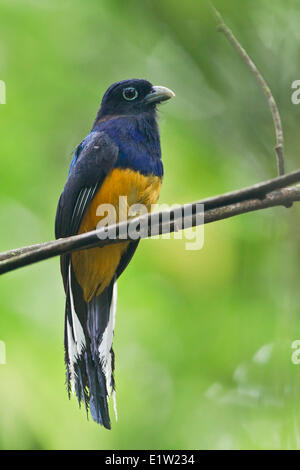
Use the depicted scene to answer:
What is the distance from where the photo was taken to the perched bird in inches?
147

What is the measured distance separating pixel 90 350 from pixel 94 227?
683 mm

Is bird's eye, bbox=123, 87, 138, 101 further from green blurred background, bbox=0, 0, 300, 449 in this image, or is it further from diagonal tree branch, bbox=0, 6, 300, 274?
diagonal tree branch, bbox=0, 6, 300, 274

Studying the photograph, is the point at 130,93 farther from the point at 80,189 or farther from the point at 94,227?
the point at 94,227

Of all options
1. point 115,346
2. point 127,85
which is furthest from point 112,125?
point 115,346

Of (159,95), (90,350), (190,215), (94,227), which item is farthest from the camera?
(159,95)

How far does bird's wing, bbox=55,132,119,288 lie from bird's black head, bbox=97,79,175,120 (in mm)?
518

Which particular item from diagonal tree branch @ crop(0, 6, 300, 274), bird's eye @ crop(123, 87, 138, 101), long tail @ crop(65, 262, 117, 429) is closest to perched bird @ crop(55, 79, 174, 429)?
long tail @ crop(65, 262, 117, 429)

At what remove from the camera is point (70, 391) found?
3.60 m

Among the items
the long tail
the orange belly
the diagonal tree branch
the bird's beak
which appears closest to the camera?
the diagonal tree branch

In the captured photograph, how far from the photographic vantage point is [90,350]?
3844mm

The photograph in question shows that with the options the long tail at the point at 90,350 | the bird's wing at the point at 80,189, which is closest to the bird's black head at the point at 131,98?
the bird's wing at the point at 80,189

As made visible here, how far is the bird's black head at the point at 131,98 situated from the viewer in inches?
172

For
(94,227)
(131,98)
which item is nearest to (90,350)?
(94,227)
